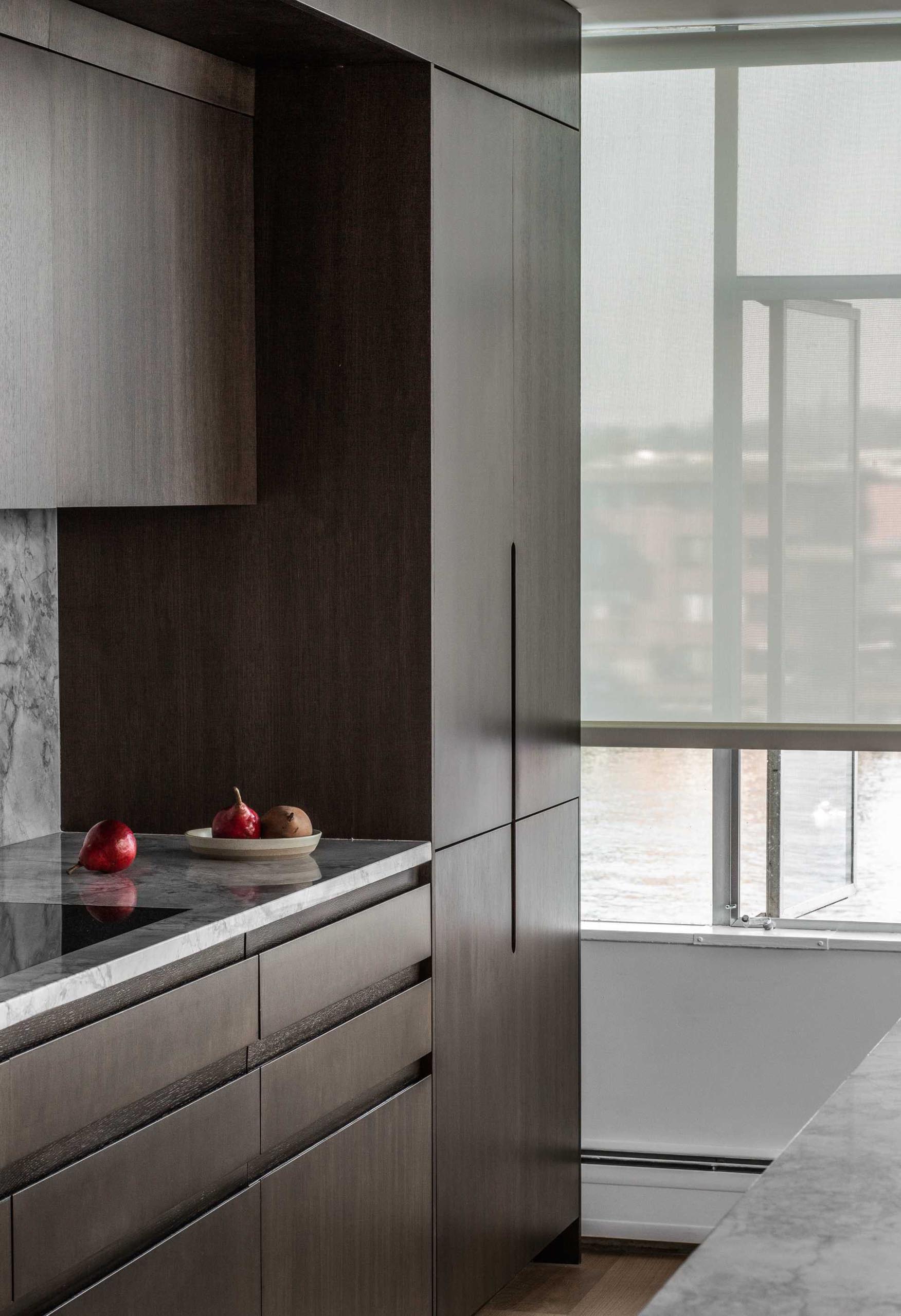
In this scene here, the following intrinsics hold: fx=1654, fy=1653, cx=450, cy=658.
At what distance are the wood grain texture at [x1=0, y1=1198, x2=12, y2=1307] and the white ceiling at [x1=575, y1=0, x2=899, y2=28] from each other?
9.07 ft

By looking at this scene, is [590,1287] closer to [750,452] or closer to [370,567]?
[370,567]

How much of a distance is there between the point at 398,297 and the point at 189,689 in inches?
30.8

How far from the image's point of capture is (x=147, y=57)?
2.62 meters

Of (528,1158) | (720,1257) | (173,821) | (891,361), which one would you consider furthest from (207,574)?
(720,1257)

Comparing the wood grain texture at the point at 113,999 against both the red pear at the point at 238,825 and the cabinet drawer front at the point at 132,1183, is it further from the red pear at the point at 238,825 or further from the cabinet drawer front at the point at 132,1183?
the red pear at the point at 238,825

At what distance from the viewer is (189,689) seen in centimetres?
296

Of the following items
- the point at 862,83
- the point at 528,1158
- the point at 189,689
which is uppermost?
the point at 862,83

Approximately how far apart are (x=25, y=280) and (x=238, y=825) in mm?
896

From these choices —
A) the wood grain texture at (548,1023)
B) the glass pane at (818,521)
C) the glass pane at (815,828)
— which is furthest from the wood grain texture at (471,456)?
the glass pane at (815,828)

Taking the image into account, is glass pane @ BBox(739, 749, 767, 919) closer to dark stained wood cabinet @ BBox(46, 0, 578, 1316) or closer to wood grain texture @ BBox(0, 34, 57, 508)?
dark stained wood cabinet @ BBox(46, 0, 578, 1316)

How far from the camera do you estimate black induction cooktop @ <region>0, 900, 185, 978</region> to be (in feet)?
6.39

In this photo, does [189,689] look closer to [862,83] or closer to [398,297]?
[398,297]

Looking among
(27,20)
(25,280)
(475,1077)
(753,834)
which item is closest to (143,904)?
(25,280)

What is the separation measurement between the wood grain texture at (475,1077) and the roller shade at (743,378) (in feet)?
2.75
